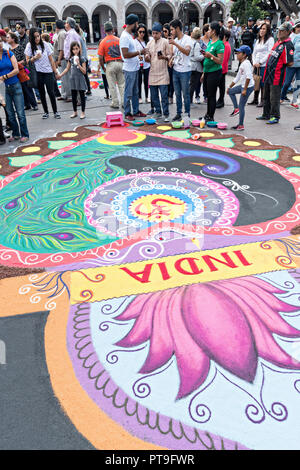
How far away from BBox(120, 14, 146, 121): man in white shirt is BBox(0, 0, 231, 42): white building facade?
2337cm

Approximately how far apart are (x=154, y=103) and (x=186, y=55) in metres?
1.20

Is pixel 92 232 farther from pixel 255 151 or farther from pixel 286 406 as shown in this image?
pixel 255 151

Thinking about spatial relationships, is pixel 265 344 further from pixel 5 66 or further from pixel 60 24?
pixel 60 24

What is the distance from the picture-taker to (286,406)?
1.46m

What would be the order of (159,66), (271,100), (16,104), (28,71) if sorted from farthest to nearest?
(28,71) → (159,66) → (271,100) → (16,104)

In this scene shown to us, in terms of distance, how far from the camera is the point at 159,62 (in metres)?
5.57

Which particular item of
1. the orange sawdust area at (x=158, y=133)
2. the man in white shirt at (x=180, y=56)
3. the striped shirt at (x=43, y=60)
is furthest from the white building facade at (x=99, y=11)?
the orange sawdust area at (x=158, y=133)

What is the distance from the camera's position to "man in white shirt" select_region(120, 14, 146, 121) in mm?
5473

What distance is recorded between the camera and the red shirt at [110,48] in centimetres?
612

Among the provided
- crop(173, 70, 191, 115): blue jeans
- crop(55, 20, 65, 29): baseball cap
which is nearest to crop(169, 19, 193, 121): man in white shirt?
crop(173, 70, 191, 115): blue jeans

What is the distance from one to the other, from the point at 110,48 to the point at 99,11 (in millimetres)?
27001

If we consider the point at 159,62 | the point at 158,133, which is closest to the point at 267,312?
the point at 158,133

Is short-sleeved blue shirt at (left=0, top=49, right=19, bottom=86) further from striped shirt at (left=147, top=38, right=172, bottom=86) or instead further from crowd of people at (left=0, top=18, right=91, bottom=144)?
striped shirt at (left=147, top=38, right=172, bottom=86)
